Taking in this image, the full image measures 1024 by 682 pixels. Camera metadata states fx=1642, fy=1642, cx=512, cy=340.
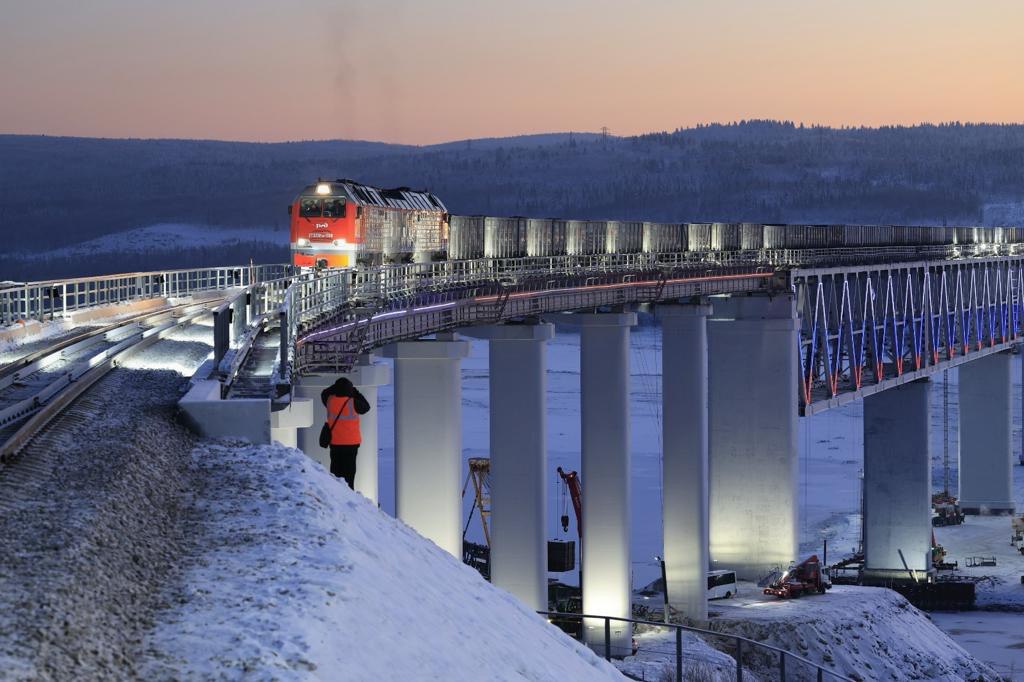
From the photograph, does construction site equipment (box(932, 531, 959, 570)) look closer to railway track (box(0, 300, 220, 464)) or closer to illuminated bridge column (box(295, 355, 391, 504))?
illuminated bridge column (box(295, 355, 391, 504))

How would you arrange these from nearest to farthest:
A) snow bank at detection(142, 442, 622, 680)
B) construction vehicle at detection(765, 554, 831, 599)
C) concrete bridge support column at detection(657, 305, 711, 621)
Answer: snow bank at detection(142, 442, 622, 680), concrete bridge support column at detection(657, 305, 711, 621), construction vehicle at detection(765, 554, 831, 599)

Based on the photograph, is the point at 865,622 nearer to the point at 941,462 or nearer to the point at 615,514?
the point at 615,514

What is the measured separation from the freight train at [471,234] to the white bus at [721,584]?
51.0 ft

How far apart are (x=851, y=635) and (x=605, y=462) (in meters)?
13.7

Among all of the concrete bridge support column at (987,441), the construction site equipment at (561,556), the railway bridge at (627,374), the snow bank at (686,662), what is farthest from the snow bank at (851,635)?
the concrete bridge support column at (987,441)

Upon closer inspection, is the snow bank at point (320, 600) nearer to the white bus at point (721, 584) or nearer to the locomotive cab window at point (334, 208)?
the locomotive cab window at point (334, 208)

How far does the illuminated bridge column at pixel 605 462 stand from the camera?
59.7 m

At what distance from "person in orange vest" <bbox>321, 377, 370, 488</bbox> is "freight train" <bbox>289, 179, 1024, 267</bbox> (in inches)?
1361

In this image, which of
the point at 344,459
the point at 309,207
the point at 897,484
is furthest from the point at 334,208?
the point at 897,484

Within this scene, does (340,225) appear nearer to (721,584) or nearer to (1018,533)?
(721,584)

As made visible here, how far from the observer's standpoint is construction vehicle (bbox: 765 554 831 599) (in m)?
70.9

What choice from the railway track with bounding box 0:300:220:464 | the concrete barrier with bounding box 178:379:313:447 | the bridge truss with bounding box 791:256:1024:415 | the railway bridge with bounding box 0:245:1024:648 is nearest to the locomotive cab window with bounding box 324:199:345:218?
the railway bridge with bounding box 0:245:1024:648

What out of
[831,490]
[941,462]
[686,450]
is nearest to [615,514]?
[686,450]

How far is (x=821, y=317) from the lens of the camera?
292ft
